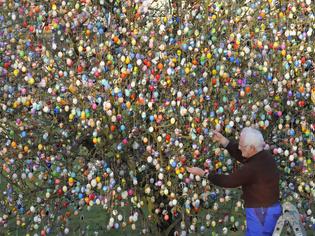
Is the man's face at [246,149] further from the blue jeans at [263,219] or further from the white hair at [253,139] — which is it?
the blue jeans at [263,219]

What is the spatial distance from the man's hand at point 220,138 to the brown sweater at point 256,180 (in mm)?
647

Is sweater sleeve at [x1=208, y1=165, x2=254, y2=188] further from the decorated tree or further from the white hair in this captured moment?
the decorated tree

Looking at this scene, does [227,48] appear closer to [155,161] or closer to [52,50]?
[155,161]

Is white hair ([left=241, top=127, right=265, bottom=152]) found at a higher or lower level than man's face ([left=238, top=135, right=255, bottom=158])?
higher

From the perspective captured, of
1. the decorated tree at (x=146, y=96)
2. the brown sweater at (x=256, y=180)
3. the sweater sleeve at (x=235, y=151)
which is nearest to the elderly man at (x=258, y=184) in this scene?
the brown sweater at (x=256, y=180)

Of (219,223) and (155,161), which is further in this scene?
(219,223)

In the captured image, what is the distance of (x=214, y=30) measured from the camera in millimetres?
7434

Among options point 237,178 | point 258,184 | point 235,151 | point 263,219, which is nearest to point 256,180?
point 258,184

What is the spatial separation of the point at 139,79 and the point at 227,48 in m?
1.05

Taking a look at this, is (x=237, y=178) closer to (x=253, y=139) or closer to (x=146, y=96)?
(x=253, y=139)

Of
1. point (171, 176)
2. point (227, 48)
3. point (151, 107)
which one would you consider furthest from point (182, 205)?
point (227, 48)

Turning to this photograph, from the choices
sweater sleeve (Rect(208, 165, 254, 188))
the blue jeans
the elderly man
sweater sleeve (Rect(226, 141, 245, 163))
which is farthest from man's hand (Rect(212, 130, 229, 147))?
the blue jeans

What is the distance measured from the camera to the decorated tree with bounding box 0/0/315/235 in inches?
286

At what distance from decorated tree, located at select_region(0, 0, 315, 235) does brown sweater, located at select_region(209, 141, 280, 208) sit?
948 millimetres
